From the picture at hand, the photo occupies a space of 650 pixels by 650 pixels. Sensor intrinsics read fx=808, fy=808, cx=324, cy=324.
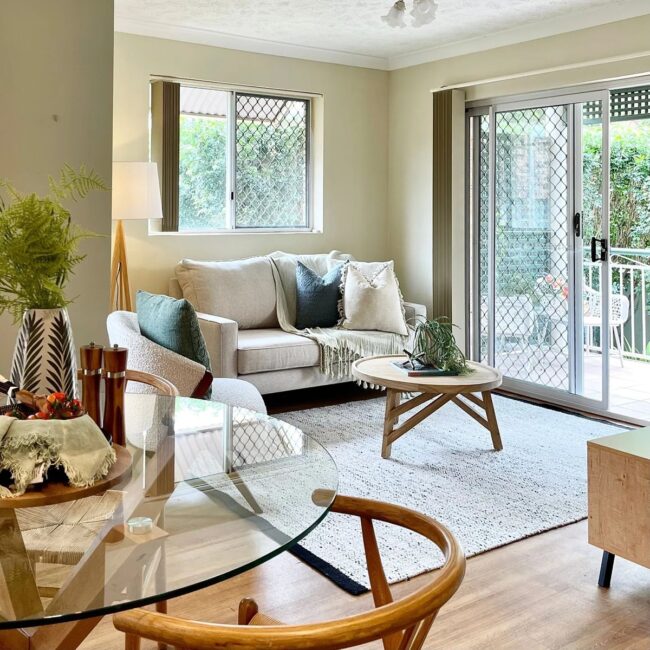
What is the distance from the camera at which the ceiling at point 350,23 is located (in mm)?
4715

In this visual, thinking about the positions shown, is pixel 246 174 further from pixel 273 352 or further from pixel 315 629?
pixel 315 629

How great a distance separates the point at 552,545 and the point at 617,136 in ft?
19.4

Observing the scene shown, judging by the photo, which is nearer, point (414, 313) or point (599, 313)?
point (414, 313)

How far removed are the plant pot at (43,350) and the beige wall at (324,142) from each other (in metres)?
3.50

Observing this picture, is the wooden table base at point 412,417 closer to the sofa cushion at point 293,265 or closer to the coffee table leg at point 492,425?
the coffee table leg at point 492,425

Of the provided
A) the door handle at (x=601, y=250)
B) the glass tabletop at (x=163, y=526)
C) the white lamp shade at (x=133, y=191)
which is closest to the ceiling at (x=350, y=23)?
the white lamp shade at (x=133, y=191)

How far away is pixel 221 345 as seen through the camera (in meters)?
4.63

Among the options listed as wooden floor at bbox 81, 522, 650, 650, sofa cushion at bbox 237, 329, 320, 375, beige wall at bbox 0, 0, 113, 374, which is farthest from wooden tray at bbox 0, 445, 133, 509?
sofa cushion at bbox 237, 329, 320, 375

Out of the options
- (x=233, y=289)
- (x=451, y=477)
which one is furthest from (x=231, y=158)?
A: (x=451, y=477)

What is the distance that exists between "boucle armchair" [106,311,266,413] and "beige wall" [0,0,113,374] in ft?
0.91

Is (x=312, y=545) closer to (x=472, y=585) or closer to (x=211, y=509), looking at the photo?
(x=472, y=585)

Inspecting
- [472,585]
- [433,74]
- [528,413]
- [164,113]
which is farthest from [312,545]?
[433,74]

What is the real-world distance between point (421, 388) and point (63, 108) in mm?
2027

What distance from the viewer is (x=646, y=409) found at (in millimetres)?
5215
